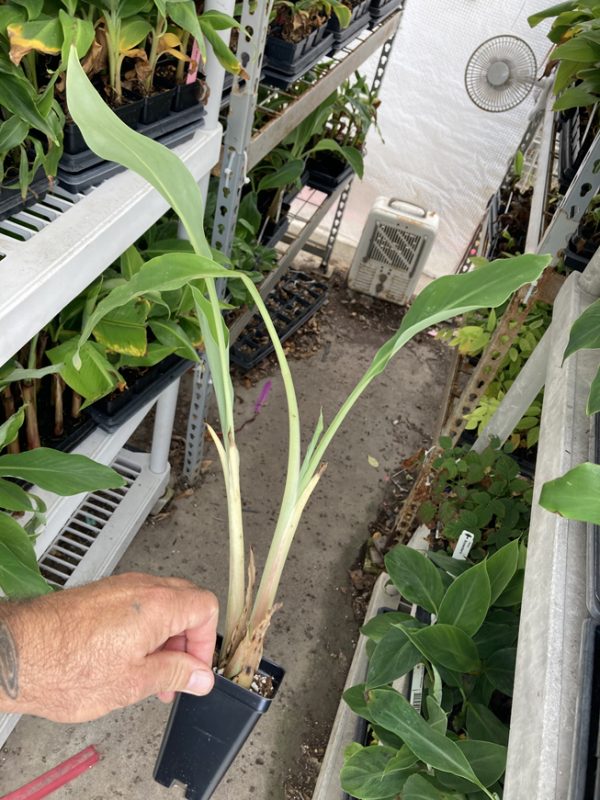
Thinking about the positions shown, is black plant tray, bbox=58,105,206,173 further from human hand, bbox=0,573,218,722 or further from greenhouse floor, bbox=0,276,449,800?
greenhouse floor, bbox=0,276,449,800

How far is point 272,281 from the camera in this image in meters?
2.06

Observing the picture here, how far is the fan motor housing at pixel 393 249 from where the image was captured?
270 centimetres

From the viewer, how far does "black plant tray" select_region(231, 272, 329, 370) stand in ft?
7.51

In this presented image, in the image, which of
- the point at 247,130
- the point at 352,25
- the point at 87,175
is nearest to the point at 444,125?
the point at 352,25

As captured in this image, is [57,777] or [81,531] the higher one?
[81,531]

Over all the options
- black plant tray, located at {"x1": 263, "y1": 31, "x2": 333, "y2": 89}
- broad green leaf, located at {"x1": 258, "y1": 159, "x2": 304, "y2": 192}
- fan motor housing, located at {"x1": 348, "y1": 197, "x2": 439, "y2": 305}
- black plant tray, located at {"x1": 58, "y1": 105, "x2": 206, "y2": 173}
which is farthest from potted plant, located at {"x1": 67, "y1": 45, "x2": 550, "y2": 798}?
fan motor housing, located at {"x1": 348, "y1": 197, "x2": 439, "y2": 305}

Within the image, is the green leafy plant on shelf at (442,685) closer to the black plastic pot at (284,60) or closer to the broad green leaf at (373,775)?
the broad green leaf at (373,775)

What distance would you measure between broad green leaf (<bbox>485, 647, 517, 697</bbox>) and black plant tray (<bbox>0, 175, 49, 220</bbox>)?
85cm

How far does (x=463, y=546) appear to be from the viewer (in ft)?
3.79

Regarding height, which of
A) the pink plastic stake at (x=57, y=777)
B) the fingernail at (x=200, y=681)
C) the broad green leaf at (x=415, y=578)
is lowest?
the pink plastic stake at (x=57, y=777)

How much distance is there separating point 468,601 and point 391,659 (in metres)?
0.13

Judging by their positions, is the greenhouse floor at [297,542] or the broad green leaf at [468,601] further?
the greenhouse floor at [297,542]

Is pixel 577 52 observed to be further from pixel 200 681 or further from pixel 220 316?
pixel 200 681

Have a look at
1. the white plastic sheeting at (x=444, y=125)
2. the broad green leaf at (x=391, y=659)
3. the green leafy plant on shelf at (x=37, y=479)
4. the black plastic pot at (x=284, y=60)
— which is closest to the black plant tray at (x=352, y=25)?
the black plastic pot at (x=284, y=60)
